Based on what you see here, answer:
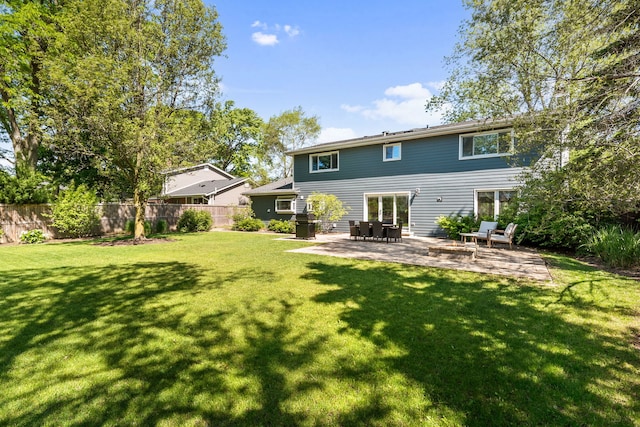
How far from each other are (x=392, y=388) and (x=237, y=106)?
40382 mm

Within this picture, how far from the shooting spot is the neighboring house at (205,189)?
2703cm

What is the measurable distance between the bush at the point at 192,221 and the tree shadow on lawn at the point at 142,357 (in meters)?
13.6

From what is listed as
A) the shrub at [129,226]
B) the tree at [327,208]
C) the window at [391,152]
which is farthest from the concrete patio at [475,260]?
the shrub at [129,226]

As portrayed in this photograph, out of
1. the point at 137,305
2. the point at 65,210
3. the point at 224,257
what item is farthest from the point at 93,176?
the point at 137,305

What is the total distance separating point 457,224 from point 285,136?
105 feet

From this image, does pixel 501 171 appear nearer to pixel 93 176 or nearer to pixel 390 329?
pixel 390 329

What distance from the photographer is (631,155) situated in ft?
12.9

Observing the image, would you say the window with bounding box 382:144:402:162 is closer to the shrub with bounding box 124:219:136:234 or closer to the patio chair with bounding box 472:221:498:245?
the patio chair with bounding box 472:221:498:245

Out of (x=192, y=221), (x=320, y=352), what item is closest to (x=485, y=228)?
(x=320, y=352)

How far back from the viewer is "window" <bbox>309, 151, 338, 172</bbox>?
17.6 m

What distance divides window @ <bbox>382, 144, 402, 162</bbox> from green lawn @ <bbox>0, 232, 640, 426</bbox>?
34.1 feet

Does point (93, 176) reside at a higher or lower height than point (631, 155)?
higher

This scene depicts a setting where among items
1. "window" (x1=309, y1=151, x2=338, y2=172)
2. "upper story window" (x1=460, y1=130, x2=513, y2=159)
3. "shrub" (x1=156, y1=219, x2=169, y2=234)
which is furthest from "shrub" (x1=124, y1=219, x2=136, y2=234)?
"upper story window" (x1=460, y1=130, x2=513, y2=159)

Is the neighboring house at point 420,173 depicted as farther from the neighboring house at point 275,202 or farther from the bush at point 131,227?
the bush at point 131,227
